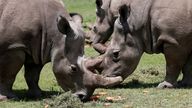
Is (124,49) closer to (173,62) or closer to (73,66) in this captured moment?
(173,62)

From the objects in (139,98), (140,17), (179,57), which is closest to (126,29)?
(140,17)

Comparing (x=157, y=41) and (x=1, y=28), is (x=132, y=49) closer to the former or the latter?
(x=157, y=41)

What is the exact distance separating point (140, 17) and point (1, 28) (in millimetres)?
2938

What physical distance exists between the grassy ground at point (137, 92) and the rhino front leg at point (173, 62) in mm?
321

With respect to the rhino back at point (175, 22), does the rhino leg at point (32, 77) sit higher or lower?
lower

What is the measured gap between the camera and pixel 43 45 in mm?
10484

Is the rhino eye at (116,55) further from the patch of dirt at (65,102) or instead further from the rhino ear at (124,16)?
the patch of dirt at (65,102)

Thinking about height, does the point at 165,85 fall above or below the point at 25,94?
below

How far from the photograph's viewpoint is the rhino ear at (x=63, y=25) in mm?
10148

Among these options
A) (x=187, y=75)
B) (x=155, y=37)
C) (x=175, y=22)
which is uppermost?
(x=175, y=22)

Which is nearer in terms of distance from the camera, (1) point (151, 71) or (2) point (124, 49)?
(2) point (124, 49)

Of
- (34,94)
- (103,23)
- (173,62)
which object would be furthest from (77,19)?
(103,23)

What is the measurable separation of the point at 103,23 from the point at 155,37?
9.00 ft

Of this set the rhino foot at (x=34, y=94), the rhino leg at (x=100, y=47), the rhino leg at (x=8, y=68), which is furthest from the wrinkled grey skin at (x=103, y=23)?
the rhino leg at (x=8, y=68)
